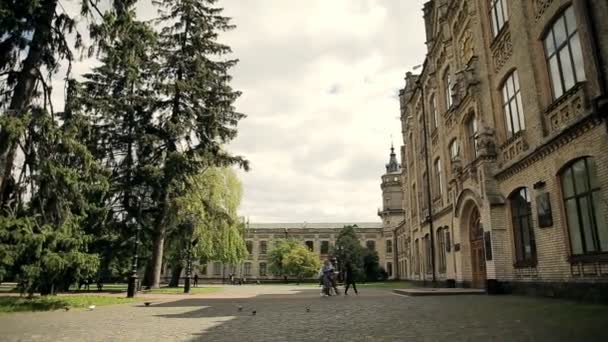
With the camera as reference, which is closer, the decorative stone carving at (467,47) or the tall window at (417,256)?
the decorative stone carving at (467,47)

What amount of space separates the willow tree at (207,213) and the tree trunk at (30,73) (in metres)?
10.3

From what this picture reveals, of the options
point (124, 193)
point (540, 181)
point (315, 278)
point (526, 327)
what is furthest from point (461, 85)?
point (315, 278)

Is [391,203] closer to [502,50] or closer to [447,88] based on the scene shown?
[447,88]

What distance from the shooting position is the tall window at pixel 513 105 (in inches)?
601

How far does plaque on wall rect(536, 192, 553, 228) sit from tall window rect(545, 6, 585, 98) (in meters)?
3.24

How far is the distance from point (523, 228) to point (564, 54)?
20.8 feet

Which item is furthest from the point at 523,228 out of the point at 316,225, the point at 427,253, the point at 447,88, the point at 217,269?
the point at 316,225

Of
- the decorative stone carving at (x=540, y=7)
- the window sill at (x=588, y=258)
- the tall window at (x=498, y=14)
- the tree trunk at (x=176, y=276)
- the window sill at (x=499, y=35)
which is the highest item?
the tall window at (x=498, y=14)

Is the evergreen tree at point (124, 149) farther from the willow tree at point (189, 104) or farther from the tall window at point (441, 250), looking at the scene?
the tall window at point (441, 250)

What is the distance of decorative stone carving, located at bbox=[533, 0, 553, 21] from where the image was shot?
1280 centimetres

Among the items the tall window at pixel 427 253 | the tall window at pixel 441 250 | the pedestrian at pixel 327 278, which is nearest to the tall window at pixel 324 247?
the tall window at pixel 427 253

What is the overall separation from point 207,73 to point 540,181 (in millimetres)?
18454

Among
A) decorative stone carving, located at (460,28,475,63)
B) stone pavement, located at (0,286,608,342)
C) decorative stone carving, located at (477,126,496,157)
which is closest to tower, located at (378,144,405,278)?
decorative stone carving, located at (460,28,475,63)

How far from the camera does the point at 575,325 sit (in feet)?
22.2
